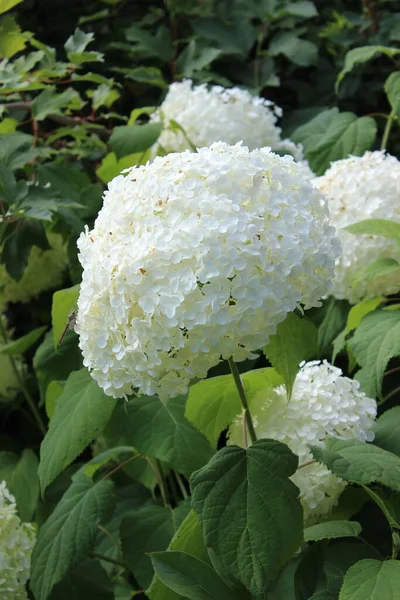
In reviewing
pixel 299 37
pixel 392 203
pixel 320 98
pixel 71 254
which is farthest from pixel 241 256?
pixel 299 37

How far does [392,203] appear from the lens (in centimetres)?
198

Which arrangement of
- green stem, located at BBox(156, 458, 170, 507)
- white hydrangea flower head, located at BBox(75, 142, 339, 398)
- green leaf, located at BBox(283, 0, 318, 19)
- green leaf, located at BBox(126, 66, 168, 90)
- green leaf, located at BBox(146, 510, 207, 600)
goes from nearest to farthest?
white hydrangea flower head, located at BBox(75, 142, 339, 398), green leaf, located at BBox(146, 510, 207, 600), green stem, located at BBox(156, 458, 170, 507), green leaf, located at BBox(126, 66, 168, 90), green leaf, located at BBox(283, 0, 318, 19)

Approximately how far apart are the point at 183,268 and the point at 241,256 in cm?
9

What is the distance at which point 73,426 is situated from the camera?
155cm

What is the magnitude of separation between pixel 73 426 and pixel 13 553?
446 millimetres

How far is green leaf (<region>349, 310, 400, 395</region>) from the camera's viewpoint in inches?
61.6

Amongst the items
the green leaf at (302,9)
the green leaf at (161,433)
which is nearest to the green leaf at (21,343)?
the green leaf at (161,433)

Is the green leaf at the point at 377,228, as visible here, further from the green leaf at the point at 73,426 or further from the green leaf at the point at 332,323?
the green leaf at the point at 73,426

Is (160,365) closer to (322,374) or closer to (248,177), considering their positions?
(248,177)

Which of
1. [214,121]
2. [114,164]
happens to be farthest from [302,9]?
[114,164]

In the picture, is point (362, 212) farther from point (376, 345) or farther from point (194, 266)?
point (194, 266)

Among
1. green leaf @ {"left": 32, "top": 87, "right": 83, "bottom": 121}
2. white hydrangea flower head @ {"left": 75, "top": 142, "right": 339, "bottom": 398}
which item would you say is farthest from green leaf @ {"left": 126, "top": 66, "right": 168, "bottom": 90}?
white hydrangea flower head @ {"left": 75, "top": 142, "right": 339, "bottom": 398}

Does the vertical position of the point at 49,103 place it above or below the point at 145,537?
above

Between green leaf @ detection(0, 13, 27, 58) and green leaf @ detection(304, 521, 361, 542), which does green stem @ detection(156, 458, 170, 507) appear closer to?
green leaf @ detection(304, 521, 361, 542)
